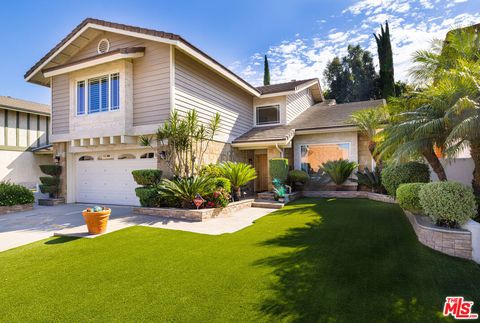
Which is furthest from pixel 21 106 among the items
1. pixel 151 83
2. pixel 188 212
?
pixel 188 212

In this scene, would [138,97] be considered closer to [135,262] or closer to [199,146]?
[199,146]

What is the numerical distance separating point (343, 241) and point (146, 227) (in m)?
5.14

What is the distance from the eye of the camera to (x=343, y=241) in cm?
555

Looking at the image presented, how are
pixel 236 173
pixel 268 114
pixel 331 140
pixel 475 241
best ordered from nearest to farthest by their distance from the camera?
pixel 475 241, pixel 236 173, pixel 331 140, pixel 268 114

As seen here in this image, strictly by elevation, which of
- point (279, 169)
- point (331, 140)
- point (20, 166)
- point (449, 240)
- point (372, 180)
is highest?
point (331, 140)

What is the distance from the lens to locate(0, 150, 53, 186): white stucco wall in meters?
17.4

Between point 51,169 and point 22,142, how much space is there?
9610mm

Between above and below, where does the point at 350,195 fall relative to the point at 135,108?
below

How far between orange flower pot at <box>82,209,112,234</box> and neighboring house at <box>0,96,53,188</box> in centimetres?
1512

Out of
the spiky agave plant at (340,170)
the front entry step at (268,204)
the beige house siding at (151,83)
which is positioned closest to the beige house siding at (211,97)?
the beige house siding at (151,83)

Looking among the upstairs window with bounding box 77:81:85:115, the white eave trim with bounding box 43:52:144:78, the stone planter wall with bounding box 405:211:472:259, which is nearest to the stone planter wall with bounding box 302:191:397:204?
the stone planter wall with bounding box 405:211:472:259

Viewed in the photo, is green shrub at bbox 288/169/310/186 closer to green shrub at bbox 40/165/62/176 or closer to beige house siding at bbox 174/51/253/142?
beige house siding at bbox 174/51/253/142

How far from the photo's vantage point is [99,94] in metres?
11.0

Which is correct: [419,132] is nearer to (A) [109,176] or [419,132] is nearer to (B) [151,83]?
(B) [151,83]
